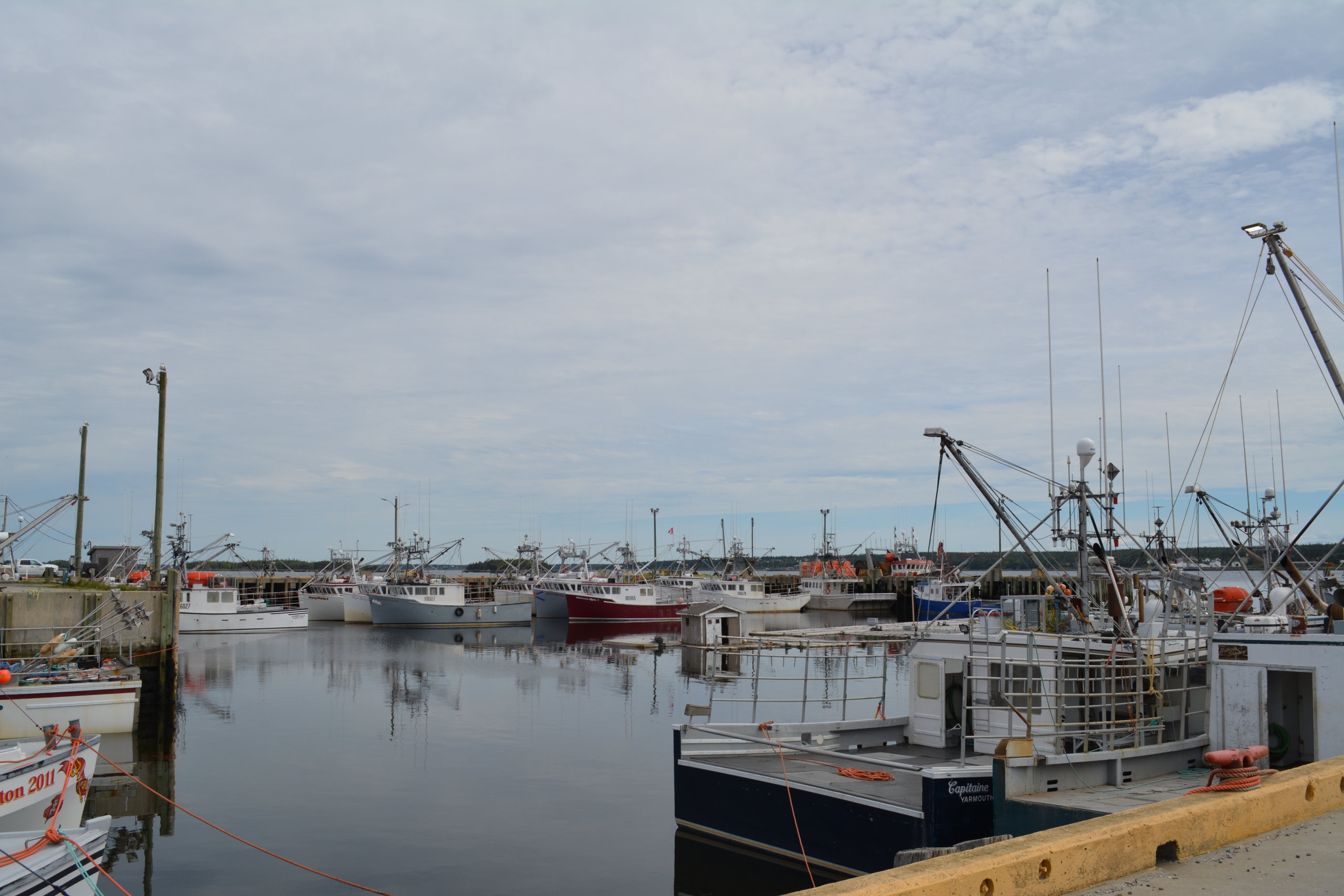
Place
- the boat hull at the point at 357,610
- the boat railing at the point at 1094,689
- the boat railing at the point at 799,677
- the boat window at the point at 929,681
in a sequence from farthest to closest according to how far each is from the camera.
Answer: the boat hull at the point at 357,610, the boat railing at the point at 799,677, the boat window at the point at 929,681, the boat railing at the point at 1094,689

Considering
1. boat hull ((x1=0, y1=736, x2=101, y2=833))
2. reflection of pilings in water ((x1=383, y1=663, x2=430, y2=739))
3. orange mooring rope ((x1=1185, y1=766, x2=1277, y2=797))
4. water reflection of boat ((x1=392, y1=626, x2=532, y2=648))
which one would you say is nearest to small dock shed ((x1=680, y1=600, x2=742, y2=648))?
water reflection of boat ((x1=392, y1=626, x2=532, y2=648))

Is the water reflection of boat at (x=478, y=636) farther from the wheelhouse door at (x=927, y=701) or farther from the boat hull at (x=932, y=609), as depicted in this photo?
the wheelhouse door at (x=927, y=701)

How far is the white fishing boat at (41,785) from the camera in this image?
36.6 feet

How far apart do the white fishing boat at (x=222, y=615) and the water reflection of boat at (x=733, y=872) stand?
172 ft

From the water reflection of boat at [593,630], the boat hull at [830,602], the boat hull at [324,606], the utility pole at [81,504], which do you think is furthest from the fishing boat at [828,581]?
the utility pole at [81,504]

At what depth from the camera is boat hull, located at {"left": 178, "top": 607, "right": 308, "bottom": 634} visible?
191 feet

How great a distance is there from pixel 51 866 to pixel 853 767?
418 inches

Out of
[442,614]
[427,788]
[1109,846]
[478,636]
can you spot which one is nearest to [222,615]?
[442,614]

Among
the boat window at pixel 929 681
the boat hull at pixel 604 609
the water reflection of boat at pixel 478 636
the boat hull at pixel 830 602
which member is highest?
the boat window at pixel 929 681

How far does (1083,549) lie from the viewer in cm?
1623

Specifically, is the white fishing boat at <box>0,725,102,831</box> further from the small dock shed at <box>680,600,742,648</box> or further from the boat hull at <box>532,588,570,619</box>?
the boat hull at <box>532,588,570,619</box>

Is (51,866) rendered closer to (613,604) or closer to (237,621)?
(237,621)

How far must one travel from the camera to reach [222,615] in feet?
194

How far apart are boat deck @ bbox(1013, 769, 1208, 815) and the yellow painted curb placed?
2.98 meters
